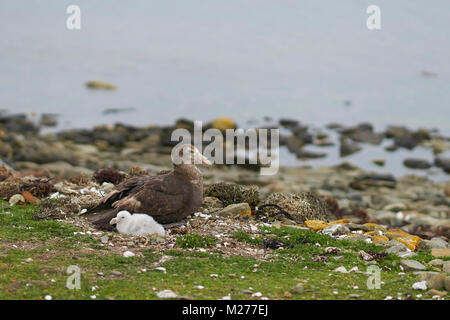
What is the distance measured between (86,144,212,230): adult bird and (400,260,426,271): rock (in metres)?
3.87

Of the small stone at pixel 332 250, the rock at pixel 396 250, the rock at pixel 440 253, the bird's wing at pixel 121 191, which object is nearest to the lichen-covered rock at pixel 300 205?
the small stone at pixel 332 250

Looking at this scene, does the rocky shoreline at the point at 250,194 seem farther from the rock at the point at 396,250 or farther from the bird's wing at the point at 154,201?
the bird's wing at the point at 154,201

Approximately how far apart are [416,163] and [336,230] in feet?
69.8

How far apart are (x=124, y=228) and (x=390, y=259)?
455cm

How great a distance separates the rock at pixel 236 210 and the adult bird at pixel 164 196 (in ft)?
3.42

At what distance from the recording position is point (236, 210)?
45.7 ft

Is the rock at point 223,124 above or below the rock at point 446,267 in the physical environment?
above

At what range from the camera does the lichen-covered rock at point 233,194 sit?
1501 cm

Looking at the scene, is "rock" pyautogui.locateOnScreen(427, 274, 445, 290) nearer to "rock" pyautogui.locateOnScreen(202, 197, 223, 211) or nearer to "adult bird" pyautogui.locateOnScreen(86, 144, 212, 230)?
"adult bird" pyautogui.locateOnScreen(86, 144, 212, 230)

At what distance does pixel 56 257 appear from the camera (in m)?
10.7

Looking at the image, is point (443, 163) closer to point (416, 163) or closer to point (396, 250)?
point (416, 163)

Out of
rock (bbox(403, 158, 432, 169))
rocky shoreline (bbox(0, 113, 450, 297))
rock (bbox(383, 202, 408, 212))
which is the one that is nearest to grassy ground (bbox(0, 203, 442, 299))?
rocky shoreline (bbox(0, 113, 450, 297))

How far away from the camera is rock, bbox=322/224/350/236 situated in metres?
13.0
